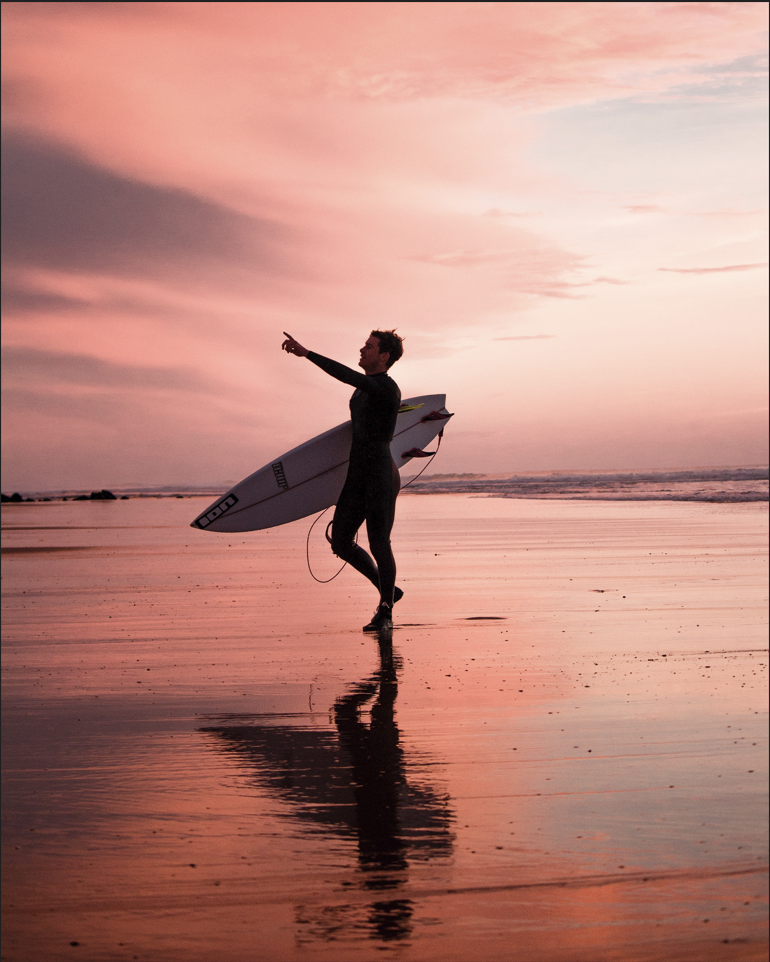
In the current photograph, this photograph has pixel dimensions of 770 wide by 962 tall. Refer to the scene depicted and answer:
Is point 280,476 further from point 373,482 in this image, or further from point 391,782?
point 391,782

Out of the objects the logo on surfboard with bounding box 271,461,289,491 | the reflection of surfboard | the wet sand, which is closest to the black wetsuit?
the wet sand

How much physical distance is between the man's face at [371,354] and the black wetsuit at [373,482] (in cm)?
7

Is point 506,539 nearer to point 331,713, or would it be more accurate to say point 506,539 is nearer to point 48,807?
point 331,713

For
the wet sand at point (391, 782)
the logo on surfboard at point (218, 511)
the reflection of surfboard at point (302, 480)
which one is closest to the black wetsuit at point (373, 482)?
the wet sand at point (391, 782)

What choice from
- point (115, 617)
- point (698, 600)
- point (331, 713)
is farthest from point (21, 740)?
point (698, 600)

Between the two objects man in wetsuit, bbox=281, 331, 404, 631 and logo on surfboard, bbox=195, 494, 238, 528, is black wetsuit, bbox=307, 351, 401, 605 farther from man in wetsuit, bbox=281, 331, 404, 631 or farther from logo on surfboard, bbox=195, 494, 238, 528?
logo on surfboard, bbox=195, 494, 238, 528

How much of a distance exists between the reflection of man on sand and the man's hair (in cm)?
277

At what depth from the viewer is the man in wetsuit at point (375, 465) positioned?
644 cm

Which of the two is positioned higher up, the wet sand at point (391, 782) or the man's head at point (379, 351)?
the man's head at point (379, 351)

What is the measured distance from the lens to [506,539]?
46.5 ft

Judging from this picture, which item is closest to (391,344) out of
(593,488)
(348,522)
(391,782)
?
(348,522)

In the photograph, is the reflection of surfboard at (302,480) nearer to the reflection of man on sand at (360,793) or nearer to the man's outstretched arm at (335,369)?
the man's outstretched arm at (335,369)

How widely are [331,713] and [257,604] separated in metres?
3.78

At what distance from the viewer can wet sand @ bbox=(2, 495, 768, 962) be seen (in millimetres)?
2240
